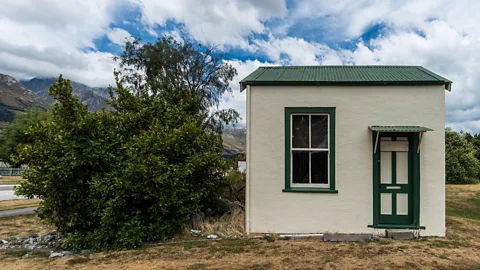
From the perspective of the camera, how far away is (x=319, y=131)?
6293 mm

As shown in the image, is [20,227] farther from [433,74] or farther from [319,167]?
[433,74]

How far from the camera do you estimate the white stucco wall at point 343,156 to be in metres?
5.93

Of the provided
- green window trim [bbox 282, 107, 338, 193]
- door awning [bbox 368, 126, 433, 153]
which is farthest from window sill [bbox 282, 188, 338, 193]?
door awning [bbox 368, 126, 433, 153]

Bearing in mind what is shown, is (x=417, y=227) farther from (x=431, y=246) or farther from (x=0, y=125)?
(x=0, y=125)

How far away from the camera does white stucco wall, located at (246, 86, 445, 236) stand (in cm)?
593

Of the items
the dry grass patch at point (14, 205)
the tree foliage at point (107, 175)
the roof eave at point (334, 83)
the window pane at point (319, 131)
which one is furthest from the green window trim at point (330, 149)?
the dry grass patch at point (14, 205)

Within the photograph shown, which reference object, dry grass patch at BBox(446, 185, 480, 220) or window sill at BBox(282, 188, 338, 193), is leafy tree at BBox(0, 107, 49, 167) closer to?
window sill at BBox(282, 188, 338, 193)

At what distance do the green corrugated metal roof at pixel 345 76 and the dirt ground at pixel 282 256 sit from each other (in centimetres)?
340

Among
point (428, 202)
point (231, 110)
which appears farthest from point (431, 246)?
point (231, 110)

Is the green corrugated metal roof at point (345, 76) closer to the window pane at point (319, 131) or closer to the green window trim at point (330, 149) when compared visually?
the green window trim at point (330, 149)

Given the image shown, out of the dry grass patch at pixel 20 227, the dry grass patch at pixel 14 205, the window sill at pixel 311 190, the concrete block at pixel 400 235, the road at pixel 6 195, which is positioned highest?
the window sill at pixel 311 190

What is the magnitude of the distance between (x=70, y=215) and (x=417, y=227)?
733 cm

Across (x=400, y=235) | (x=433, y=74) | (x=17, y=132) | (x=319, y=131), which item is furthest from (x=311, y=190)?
(x=17, y=132)

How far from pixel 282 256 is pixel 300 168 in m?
2.09
